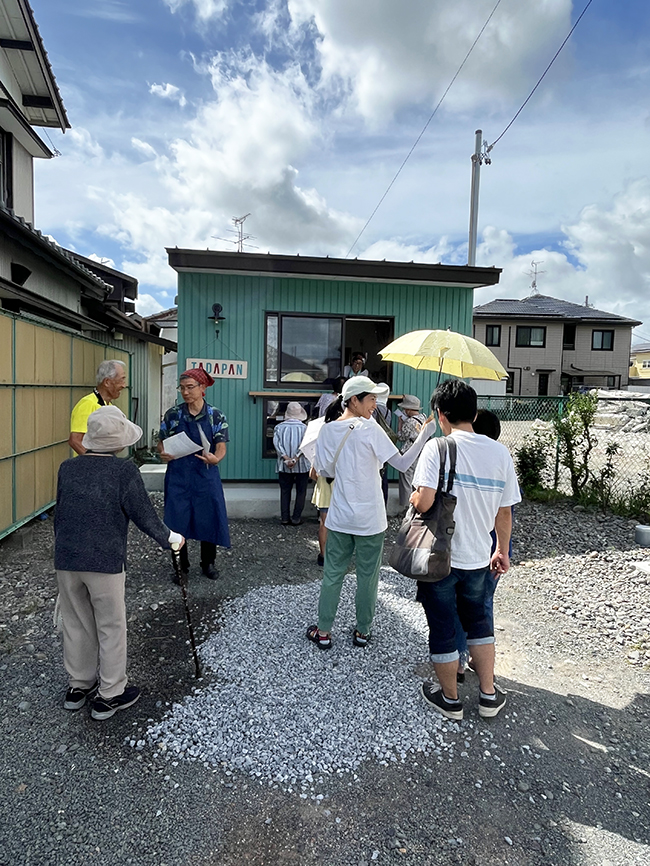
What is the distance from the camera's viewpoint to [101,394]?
420cm

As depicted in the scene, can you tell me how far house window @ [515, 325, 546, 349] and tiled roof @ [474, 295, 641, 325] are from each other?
857 mm

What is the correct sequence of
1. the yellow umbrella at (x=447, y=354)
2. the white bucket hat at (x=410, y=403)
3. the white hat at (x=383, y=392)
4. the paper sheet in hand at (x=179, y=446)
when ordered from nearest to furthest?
the white hat at (x=383, y=392)
the yellow umbrella at (x=447, y=354)
the paper sheet in hand at (x=179, y=446)
the white bucket hat at (x=410, y=403)

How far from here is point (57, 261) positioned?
7500 mm

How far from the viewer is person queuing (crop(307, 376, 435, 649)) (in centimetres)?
329

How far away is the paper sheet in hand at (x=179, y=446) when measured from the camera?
422 centimetres

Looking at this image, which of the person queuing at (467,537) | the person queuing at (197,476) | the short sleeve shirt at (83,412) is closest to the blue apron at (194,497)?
the person queuing at (197,476)

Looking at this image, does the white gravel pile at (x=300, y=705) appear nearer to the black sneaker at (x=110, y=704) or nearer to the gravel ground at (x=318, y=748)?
the gravel ground at (x=318, y=748)

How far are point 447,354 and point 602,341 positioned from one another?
3443cm

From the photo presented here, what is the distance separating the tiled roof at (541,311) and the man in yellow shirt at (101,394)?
29315 millimetres

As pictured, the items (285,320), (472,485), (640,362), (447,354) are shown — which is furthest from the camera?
(640,362)

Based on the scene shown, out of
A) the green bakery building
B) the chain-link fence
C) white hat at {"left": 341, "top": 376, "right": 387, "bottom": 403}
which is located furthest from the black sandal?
the green bakery building

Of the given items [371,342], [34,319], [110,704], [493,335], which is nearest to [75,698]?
[110,704]

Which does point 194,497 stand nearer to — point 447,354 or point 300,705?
point 300,705

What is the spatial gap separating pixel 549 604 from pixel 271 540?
116 inches
